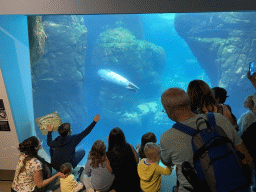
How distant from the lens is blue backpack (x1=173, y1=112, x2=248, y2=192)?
49.3 inches

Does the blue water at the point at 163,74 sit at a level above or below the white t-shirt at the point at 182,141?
above

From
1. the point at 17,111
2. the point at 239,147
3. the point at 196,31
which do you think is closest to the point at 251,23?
the point at 196,31

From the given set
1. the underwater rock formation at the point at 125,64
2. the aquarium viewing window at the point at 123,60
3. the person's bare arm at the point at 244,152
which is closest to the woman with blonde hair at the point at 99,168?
the person's bare arm at the point at 244,152

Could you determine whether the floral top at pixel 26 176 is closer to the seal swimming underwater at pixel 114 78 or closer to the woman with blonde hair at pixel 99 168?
the woman with blonde hair at pixel 99 168

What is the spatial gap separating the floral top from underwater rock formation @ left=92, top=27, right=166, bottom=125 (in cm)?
1194

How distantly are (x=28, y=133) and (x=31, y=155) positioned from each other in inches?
62.1

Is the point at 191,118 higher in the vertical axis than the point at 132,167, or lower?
higher

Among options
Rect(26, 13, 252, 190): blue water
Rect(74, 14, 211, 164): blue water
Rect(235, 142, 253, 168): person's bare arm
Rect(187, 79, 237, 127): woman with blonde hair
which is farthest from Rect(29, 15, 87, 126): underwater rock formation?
Rect(235, 142, 253, 168): person's bare arm

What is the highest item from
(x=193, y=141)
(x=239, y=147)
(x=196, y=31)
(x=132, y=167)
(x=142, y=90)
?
(x=196, y=31)

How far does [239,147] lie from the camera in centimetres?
152

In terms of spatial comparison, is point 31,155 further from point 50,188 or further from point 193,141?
point 193,141

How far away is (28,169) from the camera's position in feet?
8.25

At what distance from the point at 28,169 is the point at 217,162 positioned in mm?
2507

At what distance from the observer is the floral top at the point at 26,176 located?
2508 mm
